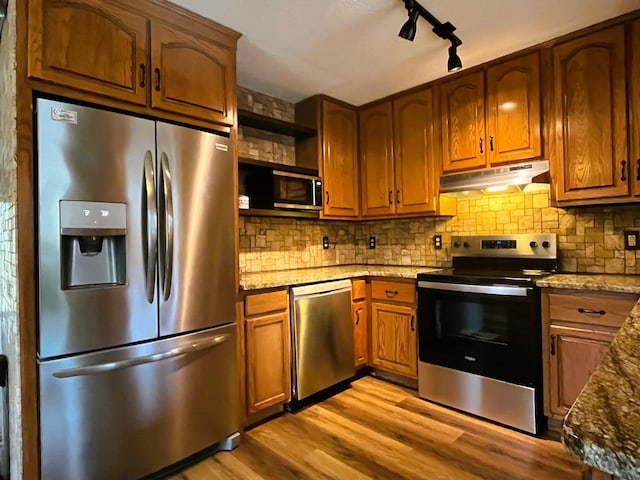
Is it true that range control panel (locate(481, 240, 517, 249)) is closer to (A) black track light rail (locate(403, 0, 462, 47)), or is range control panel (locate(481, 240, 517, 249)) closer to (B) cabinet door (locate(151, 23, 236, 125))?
(A) black track light rail (locate(403, 0, 462, 47))

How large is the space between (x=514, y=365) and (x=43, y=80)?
287 centimetres

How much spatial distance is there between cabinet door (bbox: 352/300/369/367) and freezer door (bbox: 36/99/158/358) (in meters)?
1.65

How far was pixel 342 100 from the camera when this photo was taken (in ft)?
11.1

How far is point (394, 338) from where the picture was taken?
298 centimetres

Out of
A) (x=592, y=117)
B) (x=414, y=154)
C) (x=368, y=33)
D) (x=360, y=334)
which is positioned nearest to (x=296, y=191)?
(x=414, y=154)

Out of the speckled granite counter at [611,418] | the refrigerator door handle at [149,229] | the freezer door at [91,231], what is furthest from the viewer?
the refrigerator door handle at [149,229]

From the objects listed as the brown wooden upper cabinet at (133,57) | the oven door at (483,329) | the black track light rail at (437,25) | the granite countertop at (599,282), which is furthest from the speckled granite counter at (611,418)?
the brown wooden upper cabinet at (133,57)

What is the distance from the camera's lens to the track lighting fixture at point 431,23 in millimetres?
1908

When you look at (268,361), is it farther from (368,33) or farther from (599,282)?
(368,33)

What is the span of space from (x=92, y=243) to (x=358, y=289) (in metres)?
1.97

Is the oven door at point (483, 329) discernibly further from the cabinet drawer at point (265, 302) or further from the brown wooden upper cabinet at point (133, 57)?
the brown wooden upper cabinet at point (133, 57)

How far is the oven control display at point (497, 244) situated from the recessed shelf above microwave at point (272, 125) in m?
1.66

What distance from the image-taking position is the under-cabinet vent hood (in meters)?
2.42

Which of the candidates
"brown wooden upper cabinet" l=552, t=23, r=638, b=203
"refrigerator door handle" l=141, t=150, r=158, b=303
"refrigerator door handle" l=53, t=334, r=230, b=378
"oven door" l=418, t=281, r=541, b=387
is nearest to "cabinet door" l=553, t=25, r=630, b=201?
"brown wooden upper cabinet" l=552, t=23, r=638, b=203
